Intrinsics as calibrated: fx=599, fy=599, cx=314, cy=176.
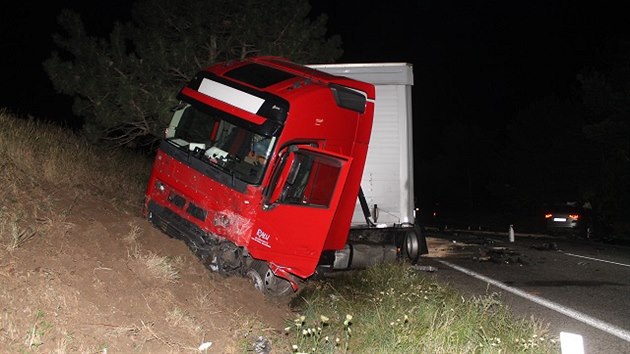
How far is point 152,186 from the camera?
8.30m

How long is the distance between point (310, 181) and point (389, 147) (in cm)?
334

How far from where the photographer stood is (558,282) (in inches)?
430

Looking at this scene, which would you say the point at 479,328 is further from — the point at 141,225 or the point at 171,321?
the point at 141,225

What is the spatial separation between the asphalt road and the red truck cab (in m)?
2.93

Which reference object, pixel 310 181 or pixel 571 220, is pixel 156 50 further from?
pixel 571 220

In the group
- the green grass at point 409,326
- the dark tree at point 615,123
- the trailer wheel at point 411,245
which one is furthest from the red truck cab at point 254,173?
the dark tree at point 615,123

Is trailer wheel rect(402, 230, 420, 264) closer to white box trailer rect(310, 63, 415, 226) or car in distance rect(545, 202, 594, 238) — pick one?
white box trailer rect(310, 63, 415, 226)

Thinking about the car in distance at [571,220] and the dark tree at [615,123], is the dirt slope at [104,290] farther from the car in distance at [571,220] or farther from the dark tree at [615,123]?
the dark tree at [615,123]

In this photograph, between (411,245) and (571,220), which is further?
(571,220)

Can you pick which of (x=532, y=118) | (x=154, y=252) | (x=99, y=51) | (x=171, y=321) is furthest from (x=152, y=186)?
(x=532, y=118)

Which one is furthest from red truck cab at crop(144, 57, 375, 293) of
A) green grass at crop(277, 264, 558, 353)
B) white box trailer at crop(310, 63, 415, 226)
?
white box trailer at crop(310, 63, 415, 226)

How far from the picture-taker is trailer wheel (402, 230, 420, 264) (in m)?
10.8

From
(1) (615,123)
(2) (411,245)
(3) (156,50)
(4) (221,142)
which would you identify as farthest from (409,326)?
(1) (615,123)

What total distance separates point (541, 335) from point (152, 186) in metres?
5.28
